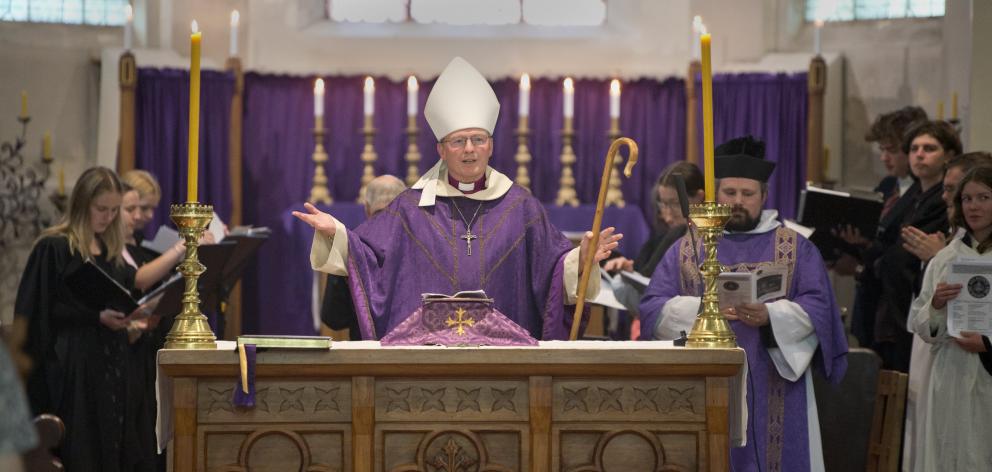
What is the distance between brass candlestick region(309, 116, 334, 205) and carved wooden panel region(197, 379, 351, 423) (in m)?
4.92

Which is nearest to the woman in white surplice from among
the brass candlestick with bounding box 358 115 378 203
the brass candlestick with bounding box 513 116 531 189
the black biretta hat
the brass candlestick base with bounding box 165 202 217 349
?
the black biretta hat

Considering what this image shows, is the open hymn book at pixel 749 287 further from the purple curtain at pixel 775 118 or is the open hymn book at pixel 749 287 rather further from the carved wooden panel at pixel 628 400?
the purple curtain at pixel 775 118

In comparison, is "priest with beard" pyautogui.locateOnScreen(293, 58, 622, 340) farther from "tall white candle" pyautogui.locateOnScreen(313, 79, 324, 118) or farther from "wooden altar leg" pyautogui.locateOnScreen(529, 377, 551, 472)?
"tall white candle" pyautogui.locateOnScreen(313, 79, 324, 118)

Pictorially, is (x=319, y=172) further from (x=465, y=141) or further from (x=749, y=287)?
(x=749, y=287)

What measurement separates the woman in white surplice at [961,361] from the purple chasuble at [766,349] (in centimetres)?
55

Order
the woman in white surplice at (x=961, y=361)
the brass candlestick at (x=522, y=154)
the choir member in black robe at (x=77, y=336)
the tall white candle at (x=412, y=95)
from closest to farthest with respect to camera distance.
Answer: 1. the woman in white surplice at (x=961, y=361)
2. the choir member in black robe at (x=77, y=336)
3. the tall white candle at (x=412, y=95)
4. the brass candlestick at (x=522, y=154)

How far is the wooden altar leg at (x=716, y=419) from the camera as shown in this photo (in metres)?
4.41

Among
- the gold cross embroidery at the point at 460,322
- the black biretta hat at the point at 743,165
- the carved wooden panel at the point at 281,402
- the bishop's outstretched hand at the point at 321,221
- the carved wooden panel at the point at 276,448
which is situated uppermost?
the black biretta hat at the point at 743,165

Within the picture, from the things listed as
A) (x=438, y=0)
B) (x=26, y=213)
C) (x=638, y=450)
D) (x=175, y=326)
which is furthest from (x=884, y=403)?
(x=26, y=213)

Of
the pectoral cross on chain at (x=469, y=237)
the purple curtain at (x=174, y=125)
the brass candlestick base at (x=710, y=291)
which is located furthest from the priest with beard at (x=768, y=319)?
the purple curtain at (x=174, y=125)

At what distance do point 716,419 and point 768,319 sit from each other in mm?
1294

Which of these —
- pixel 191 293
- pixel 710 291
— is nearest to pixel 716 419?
pixel 710 291

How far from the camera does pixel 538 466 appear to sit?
438cm

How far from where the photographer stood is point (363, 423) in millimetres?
4387
